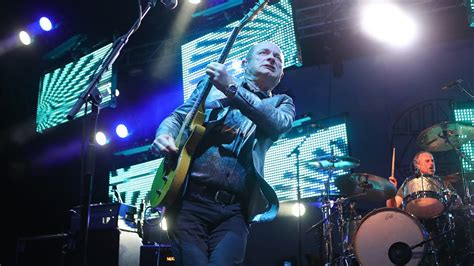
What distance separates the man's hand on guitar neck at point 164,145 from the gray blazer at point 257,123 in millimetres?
104

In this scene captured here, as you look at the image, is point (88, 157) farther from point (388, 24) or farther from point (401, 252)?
point (388, 24)

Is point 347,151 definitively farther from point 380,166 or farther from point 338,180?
point 338,180

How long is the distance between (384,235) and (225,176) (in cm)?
397

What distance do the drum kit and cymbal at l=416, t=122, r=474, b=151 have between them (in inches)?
0.5

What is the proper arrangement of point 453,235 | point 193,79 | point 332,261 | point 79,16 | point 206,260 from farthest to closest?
point 79,16 → point 193,79 → point 332,261 → point 453,235 → point 206,260

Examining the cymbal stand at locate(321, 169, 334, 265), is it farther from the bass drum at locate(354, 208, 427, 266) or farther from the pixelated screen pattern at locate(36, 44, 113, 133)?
the pixelated screen pattern at locate(36, 44, 113, 133)

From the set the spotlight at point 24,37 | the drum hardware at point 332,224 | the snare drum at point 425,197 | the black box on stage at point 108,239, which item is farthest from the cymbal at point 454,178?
the spotlight at point 24,37

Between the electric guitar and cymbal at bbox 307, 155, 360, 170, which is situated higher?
cymbal at bbox 307, 155, 360, 170

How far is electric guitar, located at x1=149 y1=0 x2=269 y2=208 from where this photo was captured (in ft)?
8.12

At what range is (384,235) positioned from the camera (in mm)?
5898

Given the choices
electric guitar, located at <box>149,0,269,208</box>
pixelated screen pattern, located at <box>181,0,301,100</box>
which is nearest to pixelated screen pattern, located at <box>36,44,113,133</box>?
pixelated screen pattern, located at <box>181,0,301,100</box>

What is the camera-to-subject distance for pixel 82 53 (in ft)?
29.5

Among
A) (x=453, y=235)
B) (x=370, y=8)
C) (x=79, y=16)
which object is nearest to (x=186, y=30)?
(x=79, y=16)

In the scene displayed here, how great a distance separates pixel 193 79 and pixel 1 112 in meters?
3.64
